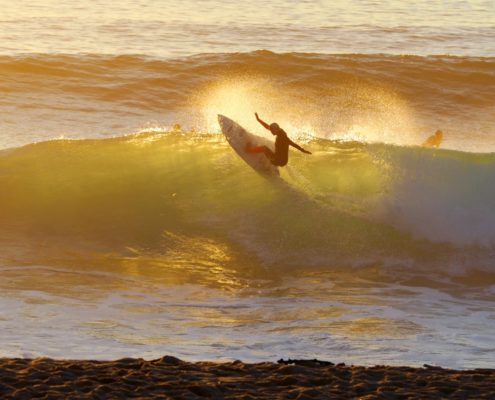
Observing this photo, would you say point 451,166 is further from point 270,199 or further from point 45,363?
point 45,363

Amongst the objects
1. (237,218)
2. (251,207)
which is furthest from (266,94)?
(237,218)

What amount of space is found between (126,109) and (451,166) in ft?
52.1

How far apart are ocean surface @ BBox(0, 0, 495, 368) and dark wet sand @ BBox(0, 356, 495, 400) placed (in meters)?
0.84

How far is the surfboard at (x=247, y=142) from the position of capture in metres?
19.9

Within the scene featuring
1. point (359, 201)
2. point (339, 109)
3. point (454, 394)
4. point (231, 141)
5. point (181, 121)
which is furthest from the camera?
point (339, 109)

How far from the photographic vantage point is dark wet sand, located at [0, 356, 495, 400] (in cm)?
980

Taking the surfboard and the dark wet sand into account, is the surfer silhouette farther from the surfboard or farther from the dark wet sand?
the dark wet sand

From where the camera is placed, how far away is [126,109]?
3338 centimetres

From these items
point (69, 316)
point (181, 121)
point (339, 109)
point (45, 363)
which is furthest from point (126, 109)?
point (45, 363)

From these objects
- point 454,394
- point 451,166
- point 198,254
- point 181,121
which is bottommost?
point 454,394

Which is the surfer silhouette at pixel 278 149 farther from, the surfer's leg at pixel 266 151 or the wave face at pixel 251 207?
the wave face at pixel 251 207

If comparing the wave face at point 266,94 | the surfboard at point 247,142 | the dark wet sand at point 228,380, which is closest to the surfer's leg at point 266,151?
the surfboard at point 247,142

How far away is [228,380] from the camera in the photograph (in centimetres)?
1032

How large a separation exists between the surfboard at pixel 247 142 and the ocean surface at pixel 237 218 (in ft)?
0.85
